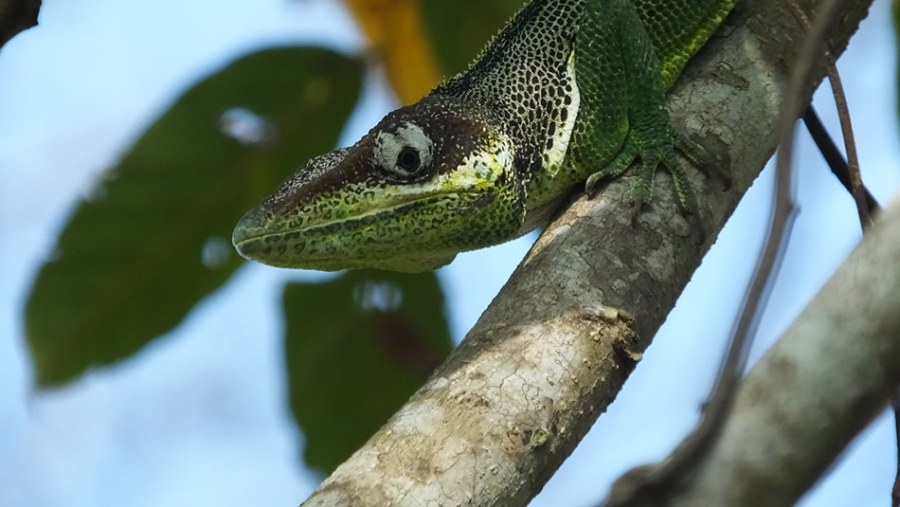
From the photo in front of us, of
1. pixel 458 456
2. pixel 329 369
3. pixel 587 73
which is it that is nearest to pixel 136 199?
pixel 329 369

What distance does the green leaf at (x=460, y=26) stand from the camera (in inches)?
155

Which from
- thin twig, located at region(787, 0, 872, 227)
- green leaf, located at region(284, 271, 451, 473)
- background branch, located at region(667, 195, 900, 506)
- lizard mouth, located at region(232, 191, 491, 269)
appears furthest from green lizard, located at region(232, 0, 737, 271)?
background branch, located at region(667, 195, 900, 506)

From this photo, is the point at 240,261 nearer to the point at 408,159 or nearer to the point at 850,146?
the point at 408,159

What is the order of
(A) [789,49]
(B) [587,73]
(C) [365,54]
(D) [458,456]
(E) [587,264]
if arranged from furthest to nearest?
(C) [365,54], (B) [587,73], (A) [789,49], (E) [587,264], (D) [458,456]

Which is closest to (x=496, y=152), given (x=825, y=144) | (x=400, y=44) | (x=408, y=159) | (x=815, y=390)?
(x=408, y=159)

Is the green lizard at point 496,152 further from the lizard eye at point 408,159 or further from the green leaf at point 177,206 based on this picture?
the green leaf at point 177,206

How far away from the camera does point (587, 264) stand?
284cm

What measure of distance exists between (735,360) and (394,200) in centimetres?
225

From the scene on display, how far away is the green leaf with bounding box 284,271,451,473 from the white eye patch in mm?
579

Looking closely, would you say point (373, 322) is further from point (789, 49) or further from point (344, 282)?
point (789, 49)

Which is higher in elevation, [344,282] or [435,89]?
[435,89]

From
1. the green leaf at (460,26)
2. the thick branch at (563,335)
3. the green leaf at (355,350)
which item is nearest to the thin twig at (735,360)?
the thick branch at (563,335)

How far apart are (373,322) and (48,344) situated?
115 centimetres

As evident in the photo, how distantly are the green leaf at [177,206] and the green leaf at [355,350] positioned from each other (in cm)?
37
